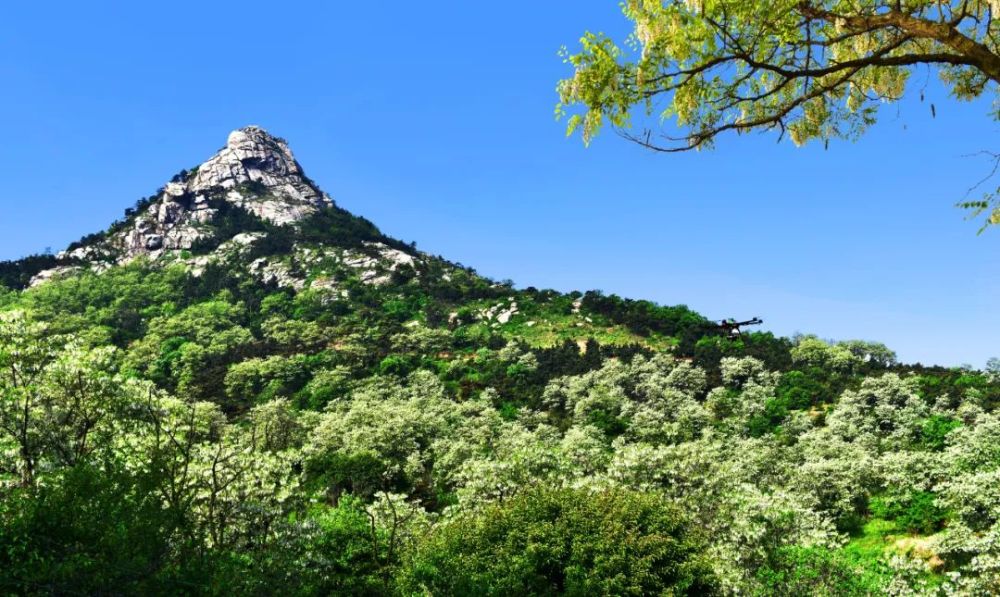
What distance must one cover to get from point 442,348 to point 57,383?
309ft

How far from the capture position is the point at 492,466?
3653 cm

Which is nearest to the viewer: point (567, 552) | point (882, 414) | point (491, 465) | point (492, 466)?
point (567, 552)

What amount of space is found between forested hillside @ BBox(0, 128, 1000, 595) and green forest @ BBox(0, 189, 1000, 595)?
0.54ft

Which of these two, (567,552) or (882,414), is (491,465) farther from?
(882,414)

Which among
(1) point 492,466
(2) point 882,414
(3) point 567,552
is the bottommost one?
(3) point 567,552

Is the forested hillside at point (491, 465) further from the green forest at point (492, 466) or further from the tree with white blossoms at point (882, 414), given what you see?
the tree with white blossoms at point (882, 414)

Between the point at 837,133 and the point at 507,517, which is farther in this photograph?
the point at 507,517

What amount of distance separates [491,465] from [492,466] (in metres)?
0.17

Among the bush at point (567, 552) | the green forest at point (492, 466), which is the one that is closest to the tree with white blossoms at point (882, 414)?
the green forest at point (492, 466)

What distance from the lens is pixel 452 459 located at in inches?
1948

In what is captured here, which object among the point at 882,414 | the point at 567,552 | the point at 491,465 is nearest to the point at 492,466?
the point at 491,465

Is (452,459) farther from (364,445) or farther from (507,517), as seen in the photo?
(507,517)

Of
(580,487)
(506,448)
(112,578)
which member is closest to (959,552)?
(580,487)

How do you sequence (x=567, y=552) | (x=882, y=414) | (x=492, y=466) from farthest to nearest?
(x=882, y=414) < (x=492, y=466) < (x=567, y=552)
